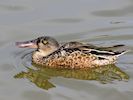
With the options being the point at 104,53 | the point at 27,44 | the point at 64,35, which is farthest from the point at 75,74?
the point at 64,35

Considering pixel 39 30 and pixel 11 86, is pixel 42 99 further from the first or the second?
pixel 39 30

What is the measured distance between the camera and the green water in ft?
27.2

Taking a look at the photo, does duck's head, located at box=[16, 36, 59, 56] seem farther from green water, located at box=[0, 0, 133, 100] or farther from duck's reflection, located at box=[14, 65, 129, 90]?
duck's reflection, located at box=[14, 65, 129, 90]

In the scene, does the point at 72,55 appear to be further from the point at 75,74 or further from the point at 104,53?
the point at 104,53

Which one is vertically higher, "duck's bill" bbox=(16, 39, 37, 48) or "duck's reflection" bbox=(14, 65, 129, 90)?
"duck's bill" bbox=(16, 39, 37, 48)

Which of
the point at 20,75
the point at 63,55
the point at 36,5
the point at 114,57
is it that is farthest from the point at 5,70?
the point at 36,5

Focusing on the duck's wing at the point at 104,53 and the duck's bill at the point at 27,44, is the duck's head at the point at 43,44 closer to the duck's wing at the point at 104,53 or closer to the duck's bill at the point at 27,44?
the duck's bill at the point at 27,44

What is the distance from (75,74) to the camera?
9.13 metres

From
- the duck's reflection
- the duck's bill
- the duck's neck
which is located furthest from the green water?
the duck's bill

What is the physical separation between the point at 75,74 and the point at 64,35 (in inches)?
60.9

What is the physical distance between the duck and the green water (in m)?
0.17

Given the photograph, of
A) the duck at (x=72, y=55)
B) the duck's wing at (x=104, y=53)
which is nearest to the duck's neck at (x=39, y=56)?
the duck at (x=72, y=55)

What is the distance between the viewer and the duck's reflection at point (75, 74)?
8.75m

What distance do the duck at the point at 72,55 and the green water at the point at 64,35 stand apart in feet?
0.56
